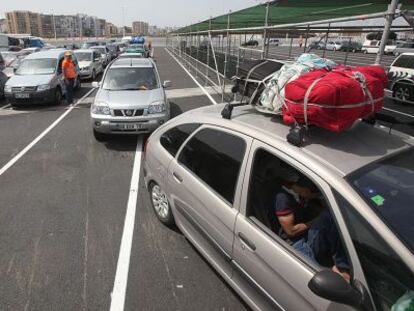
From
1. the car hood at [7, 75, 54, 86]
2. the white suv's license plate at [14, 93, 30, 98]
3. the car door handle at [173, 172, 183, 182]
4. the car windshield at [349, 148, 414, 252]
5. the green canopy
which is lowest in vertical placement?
the white suv's license plate at [14, 93, 30, 98]

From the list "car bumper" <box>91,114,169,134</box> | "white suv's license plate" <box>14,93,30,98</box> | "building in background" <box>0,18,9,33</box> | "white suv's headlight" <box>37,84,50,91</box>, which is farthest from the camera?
"building in background" <box>0,18,9,33</box>

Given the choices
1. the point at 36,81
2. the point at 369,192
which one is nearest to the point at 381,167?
the point at 369,192

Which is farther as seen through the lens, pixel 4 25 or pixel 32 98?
pixel 4 25

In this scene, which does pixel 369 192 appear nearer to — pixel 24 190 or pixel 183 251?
pixel 183 251

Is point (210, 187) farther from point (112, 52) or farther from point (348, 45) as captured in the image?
point (112, 52)

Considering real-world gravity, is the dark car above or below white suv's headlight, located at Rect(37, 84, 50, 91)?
above

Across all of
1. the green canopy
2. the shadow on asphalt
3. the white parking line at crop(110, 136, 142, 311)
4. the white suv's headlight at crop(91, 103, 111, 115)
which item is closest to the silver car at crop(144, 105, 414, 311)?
the white parking line at crop(110, 136, 142, 311)

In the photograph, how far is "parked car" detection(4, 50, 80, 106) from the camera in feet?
35.2

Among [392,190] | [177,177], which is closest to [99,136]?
[177,177]

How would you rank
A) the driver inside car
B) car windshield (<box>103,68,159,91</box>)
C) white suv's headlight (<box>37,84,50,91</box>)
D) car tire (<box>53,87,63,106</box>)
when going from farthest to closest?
car tire (<box>53,87,63,106</box>), white suv's headlight (<box>37,84,50,91</box>), car windshield (<box>103,68,159,91</box>), the driver inside car

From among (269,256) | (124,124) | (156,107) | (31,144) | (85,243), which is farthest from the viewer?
(31,144)

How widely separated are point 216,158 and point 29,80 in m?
10.4

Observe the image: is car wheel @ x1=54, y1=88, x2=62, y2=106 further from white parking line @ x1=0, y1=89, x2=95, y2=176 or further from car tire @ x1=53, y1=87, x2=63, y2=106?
white parking line @ x1=0, y1=89, x2=95, y2=176

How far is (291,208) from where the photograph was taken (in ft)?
8.58
